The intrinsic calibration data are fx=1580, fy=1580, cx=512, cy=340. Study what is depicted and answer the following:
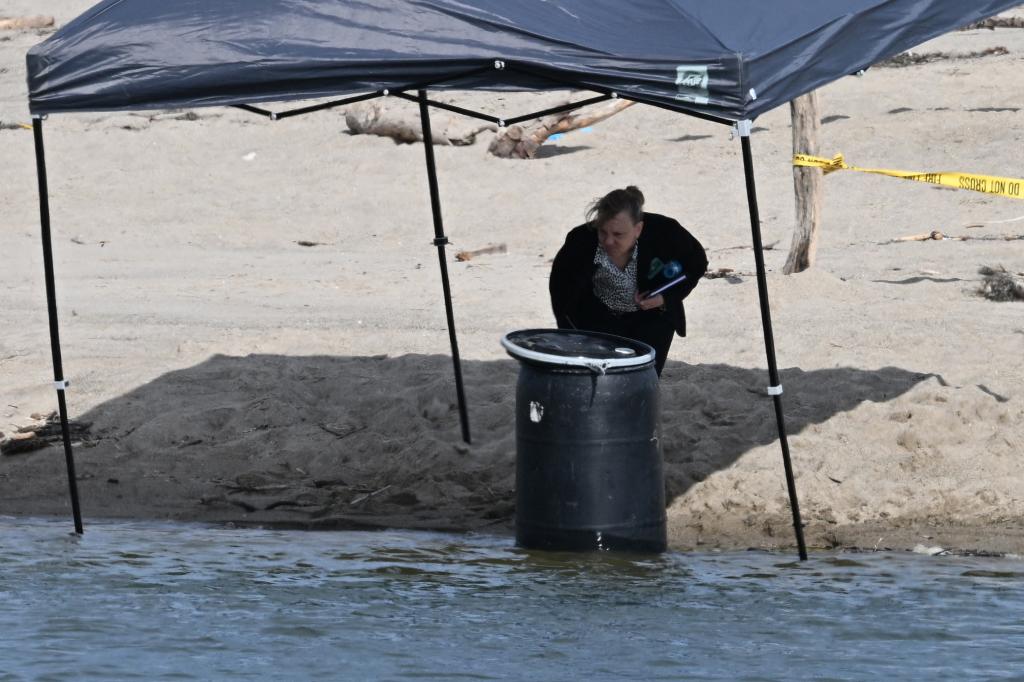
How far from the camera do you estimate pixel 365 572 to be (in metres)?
6.67

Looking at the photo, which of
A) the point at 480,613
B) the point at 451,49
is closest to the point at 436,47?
the point at 451,49

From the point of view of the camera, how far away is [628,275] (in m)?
7.10

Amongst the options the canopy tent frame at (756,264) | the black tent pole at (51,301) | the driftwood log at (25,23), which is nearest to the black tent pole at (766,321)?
the canopy tent frame at (756,264)

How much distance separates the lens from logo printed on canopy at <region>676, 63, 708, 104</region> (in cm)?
586

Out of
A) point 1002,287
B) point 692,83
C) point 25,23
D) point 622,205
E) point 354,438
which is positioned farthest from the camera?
point 25,23

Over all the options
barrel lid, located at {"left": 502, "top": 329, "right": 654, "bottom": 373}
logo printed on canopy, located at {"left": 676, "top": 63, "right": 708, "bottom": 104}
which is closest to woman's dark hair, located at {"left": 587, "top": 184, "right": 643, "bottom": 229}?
barrel lid, located at {"left": 502, "top": 329, "right": 654, "bottom": 373}

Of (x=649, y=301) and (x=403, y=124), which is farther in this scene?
(x=403, y=124)

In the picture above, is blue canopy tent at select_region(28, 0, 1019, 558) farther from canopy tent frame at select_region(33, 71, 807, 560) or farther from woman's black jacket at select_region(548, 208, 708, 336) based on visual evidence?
woman's black jacket at select_region(548, 208, 708, 336)

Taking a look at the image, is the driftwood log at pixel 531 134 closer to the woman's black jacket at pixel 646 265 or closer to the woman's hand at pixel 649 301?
the woman's black jacket at pixel 646 265

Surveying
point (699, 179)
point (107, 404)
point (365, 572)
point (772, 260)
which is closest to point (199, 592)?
point (365, 572)

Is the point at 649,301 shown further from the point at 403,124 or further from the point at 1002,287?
the point at 403,124

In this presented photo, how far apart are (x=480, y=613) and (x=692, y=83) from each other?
2.15 metres

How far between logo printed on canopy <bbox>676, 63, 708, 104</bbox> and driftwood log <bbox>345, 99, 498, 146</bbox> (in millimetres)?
13467

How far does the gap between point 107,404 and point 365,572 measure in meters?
3.26
